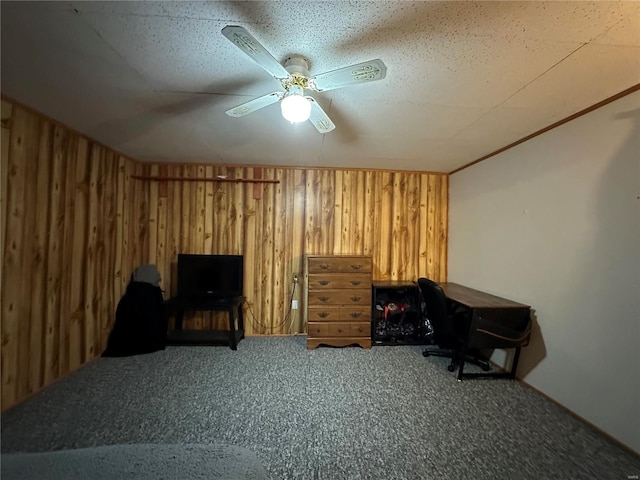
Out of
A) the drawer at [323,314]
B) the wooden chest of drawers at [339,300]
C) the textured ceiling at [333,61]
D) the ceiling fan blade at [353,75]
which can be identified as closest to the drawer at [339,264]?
the wooden chest of drawers at [339,300]

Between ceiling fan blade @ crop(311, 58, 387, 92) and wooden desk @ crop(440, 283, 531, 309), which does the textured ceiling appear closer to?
ceiling fan blade @ crop(311, 58, 387, 92)

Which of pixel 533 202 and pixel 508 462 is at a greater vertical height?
pixel 533 202

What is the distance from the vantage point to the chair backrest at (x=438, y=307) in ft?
6.91

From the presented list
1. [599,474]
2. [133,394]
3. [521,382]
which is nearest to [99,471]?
[133,394]

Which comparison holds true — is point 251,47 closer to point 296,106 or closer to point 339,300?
point 296,106

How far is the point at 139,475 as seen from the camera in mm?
870

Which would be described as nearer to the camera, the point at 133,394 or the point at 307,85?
the point at 307,85

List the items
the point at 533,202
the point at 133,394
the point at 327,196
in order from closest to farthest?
the point at 133,394, the point at 533,202, the point at 327,196

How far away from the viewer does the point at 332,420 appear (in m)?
1.52

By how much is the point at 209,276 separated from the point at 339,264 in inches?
56.7

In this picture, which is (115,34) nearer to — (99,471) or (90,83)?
(90,83)

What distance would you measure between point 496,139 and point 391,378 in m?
2.22

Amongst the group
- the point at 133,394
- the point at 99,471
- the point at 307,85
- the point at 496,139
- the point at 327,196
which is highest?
the point at 496,139

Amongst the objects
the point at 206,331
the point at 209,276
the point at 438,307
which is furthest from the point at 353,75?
the point at 206,331
